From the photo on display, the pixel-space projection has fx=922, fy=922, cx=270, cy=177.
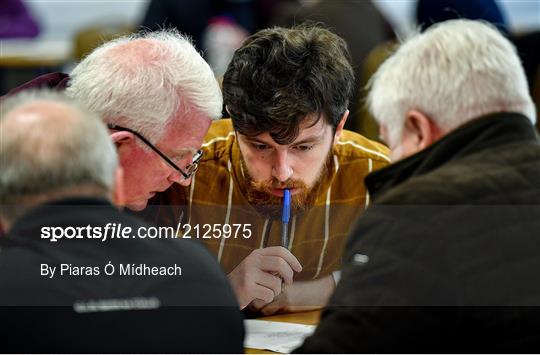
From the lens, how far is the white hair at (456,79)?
6.28 ft

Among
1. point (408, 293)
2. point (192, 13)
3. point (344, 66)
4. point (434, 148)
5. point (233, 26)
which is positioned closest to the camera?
point (408, 293)

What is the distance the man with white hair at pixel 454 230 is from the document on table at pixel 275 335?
0.49m

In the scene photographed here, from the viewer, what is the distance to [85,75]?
8.05ft

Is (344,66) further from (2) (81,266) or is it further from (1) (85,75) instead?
(2) (81,266)

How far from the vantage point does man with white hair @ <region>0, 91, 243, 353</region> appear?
1.59m

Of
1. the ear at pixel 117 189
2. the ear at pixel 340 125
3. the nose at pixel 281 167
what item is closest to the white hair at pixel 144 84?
the nose at pixel 281 167

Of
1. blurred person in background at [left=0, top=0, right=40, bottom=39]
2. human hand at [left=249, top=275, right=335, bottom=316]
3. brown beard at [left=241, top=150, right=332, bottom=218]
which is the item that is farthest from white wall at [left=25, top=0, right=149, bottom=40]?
human hand at [left=249, top=275, right=335, bottom=316]

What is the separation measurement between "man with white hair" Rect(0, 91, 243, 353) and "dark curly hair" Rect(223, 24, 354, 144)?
97cm

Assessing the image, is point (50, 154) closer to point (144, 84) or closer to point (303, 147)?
point (144, 84)

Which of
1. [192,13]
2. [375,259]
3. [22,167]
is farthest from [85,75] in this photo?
[192,13]

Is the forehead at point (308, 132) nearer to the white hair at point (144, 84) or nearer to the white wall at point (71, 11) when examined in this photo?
the white hair at point (144, 84)

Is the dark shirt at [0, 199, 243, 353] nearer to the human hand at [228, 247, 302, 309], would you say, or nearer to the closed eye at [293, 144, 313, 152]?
the human hand at [228, 247, 302, 309]

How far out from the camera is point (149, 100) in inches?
95.3

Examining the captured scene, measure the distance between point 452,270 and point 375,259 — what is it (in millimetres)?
146
